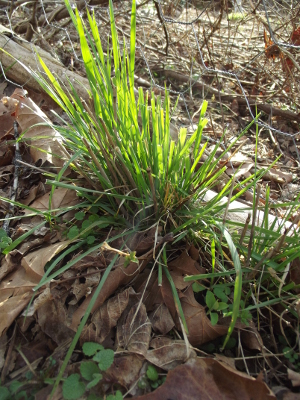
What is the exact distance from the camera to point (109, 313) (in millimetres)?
920

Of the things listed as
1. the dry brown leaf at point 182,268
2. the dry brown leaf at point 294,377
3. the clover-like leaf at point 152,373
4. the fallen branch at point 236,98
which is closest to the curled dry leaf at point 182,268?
the dry brown leaf at point 182,268

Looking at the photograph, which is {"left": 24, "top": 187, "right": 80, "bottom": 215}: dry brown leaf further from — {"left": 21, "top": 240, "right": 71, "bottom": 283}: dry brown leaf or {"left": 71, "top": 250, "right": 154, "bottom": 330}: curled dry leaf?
{"left": 71, "top": 250, "right": 154, "bottom": 330}: curled dry leaf

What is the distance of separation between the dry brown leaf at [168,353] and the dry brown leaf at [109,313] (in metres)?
0.13

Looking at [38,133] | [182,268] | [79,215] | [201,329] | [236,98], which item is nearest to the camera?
[201,329]

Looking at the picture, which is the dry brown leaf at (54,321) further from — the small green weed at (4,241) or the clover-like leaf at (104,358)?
the small green weed at (4,241)

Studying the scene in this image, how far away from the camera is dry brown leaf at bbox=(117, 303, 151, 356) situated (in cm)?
86

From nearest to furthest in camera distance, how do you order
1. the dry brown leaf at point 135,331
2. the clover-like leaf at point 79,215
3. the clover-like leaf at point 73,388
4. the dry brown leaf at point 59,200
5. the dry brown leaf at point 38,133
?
1. the clover-like leaf at point 73,388
2. the dry brown leaf at point 135,331
3. the clover-like leaf at point 79,215
4. the dry brown leaf at point 59,200
5. the dry brown leaf at point 38,133

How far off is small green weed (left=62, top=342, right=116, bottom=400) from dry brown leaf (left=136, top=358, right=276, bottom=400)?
0.11 meters

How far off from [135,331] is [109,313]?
0.09m

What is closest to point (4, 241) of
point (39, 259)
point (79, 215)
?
point (39, 259)

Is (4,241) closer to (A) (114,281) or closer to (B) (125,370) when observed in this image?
(A) (114,281)

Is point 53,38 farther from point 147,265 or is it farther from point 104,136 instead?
point 147,265

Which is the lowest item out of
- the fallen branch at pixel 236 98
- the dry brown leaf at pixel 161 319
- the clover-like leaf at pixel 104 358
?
the clover-like leaf at pixel 104 358

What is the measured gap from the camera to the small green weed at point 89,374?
76 cm
